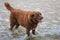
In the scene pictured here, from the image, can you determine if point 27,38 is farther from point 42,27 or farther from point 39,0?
point 39,0

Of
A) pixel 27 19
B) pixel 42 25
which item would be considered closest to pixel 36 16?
pixel 27 19

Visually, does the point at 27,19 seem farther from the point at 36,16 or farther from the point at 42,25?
the point at 42,25

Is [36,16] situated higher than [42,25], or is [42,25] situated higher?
[36,16]

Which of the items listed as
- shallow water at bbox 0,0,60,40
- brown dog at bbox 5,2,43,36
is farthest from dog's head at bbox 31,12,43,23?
shallow water at bbox 0,0,60,40

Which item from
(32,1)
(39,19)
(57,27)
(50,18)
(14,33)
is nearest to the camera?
(39,19)

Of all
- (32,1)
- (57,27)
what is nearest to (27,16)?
(57,27)

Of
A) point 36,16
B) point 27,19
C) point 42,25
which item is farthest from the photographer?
point 42,25

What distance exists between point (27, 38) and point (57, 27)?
62cm

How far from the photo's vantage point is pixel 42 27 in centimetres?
280

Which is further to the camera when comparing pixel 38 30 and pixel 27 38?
pixel 38 30

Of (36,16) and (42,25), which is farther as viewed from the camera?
(42,25)

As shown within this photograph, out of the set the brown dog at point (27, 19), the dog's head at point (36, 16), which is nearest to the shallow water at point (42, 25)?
the brown dog at point (27, 19)

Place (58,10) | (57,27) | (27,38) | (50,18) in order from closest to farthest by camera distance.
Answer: (27,38) < (57,27) < (50,18) < (58,10)

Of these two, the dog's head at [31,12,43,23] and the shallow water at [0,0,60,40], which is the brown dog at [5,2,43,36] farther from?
the shallow water at [0,0,60,40]
